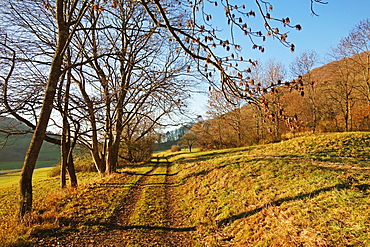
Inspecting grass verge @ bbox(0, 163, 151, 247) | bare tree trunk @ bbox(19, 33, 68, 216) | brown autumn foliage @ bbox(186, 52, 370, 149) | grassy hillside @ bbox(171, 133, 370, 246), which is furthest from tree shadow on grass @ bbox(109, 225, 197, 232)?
brown autumn foliage @ bbox(186, 52, 370, 149)

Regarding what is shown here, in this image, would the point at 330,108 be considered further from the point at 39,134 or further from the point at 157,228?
the point at 39,134

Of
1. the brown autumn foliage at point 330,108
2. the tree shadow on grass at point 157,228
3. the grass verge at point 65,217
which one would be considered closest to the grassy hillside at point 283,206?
the tree shadow on grass at point 157,228

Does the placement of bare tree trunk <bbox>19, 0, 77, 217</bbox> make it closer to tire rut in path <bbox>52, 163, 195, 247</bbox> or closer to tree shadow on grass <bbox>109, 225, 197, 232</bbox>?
tire rut in path <bbox>52, 163, 195, 247</bbox>

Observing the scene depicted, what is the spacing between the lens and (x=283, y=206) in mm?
5551

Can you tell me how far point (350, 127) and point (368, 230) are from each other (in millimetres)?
23986

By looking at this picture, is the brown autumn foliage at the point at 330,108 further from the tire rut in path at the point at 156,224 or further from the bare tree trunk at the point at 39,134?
the bare tree trunk at the point at 39,134

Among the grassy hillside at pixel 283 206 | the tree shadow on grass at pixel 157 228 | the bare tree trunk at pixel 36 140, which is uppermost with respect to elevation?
the bare tree trunk at pixel 36 140

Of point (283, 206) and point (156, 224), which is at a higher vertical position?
point (283, 206)

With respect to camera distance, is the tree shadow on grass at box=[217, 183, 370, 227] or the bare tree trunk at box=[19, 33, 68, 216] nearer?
the tree shadow on grass at box=[217, 183, 370, 227]

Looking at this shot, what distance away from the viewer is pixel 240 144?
28781 mm

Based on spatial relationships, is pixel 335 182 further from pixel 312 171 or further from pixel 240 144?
pixel 240 144

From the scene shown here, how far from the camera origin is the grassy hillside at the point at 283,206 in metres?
4.09

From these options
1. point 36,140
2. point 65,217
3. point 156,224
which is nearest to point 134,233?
point 156,224

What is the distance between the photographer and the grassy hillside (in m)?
4.09
